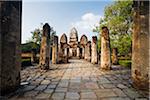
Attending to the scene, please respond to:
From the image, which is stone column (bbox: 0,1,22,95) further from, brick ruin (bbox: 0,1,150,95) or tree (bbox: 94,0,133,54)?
tree (bbox: 94,0,133,54)

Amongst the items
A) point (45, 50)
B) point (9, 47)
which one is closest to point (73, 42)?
point (45, 50)

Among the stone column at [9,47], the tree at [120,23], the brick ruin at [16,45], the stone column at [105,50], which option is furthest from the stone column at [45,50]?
the tree at [120,23]

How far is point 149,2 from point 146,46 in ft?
4.74

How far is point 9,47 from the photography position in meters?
5.68

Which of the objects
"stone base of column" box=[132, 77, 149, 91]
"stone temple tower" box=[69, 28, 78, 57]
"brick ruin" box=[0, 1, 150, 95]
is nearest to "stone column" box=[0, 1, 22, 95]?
"brick ruin" box=[0, 1, 150, 95]

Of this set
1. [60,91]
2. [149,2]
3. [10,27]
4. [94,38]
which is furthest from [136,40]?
[94,38]

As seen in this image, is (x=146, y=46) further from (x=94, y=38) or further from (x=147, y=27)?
(x=94, y=38)

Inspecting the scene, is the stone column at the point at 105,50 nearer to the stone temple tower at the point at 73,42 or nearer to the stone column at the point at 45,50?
the stone column at the point at 45,50

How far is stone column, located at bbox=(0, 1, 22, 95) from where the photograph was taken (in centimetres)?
543

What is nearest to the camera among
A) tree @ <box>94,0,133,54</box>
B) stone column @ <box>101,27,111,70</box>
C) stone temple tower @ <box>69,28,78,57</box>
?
stone column @ <box>101,27,111,70</box>

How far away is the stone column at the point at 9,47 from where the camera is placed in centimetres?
543

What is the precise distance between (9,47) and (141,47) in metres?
4.25

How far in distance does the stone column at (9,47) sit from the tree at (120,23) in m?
22.6

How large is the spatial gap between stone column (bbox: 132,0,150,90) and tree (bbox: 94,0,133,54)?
21.1 metres
